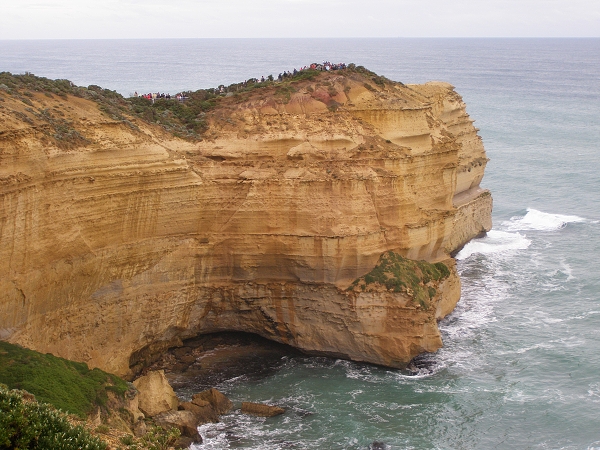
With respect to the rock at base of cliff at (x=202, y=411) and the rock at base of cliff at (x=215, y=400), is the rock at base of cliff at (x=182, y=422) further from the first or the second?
the rock at base of cliff at (x=215, y=400)

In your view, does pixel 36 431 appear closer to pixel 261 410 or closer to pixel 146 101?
pixel 261 410

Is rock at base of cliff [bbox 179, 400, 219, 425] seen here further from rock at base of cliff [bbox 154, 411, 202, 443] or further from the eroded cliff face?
the eroded cliff face

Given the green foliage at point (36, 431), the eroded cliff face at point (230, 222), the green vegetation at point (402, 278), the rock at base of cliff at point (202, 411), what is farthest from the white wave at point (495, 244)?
the green foliage at point (36, 431)

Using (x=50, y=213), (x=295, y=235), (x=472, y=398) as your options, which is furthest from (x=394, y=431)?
(x=50, y=213)

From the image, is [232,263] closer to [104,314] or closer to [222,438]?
[104,314]

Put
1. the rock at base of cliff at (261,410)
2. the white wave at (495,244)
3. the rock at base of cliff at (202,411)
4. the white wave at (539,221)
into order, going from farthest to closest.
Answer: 1. the white wave at (539,221)
2. the white wave at (495,244)
3. the rock at base of cliff at (261,410)
4. the rock at base of cliff at (202,411)

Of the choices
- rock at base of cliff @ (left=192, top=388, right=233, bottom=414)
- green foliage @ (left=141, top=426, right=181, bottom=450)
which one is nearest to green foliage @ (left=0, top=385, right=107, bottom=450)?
green foliage @ (left=141, top=426, right=181, bottom=450)
